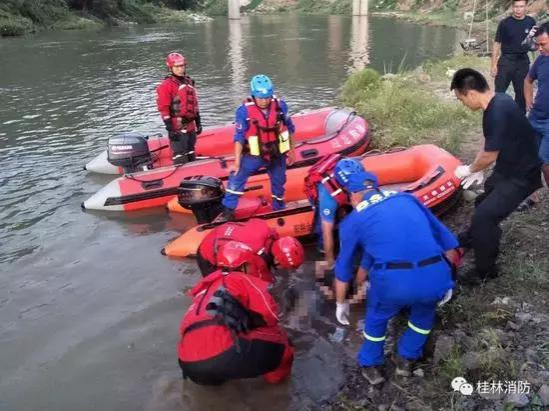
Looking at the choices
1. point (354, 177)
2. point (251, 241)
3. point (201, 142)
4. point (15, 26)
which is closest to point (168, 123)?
point (201, 142)

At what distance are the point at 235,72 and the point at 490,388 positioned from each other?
1380 centimetres

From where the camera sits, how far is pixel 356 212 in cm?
262

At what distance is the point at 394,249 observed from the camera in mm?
2537

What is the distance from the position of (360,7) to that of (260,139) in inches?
1738

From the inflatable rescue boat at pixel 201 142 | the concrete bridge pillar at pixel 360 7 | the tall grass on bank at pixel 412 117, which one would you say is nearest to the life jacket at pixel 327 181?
the inflatable rescue boat at pixel 201 142

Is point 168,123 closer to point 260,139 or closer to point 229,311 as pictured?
point 260,139

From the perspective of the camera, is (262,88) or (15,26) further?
(15,26)

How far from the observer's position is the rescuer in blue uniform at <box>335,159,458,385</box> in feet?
8.30

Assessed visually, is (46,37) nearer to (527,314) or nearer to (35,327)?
(35,327)

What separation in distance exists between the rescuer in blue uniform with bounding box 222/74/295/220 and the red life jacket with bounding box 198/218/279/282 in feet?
5.45

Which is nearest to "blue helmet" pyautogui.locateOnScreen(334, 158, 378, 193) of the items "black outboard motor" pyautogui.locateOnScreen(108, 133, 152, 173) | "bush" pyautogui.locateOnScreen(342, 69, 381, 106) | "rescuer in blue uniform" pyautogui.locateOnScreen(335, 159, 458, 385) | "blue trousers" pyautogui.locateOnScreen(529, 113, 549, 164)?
"rescuer in blue uniform" pyautogui.locateOnScreen(335, 159, 458, 385)

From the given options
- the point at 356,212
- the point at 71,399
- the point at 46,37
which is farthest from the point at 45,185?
the point at 46,37

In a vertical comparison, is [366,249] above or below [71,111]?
above

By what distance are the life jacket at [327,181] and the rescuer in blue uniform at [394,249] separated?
37.3 inches
